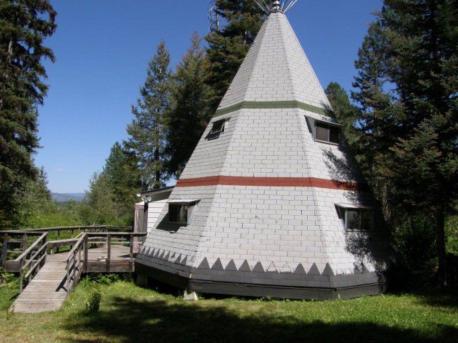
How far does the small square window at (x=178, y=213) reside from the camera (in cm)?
1251

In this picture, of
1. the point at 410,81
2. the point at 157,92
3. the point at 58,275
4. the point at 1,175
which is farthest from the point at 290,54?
the point at 157,92

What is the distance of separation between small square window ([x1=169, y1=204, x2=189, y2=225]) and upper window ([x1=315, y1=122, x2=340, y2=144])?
4989mm

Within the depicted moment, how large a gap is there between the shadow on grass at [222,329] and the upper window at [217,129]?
6.11 metres

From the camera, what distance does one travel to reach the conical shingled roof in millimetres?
13523

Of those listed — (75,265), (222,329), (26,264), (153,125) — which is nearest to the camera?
(222,329)

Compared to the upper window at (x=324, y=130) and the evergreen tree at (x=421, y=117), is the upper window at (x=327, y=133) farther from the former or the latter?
the evergreen tree at (x=421, y=117)

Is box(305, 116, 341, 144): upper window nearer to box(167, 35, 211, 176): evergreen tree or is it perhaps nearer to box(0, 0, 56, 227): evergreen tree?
box(0, 0, 56, 227): evergreen tree

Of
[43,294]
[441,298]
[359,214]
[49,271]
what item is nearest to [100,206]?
[49,271]

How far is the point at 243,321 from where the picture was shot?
8.94 m

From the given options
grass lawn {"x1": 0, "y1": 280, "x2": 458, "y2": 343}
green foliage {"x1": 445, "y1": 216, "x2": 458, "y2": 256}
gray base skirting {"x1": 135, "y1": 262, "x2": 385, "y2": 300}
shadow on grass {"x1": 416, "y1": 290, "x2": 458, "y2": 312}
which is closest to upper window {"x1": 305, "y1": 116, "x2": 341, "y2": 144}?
gray base skirting {"x1": 135, "y1": 262, "x2": 385, "y2": 300}

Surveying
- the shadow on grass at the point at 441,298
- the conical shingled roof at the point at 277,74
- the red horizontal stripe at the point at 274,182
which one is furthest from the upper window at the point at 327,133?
the shadow on grass at the point at 441,298

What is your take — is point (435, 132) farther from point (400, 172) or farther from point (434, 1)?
point (434, 1)

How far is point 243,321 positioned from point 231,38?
22558 mm

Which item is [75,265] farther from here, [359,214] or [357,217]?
[359,214]
